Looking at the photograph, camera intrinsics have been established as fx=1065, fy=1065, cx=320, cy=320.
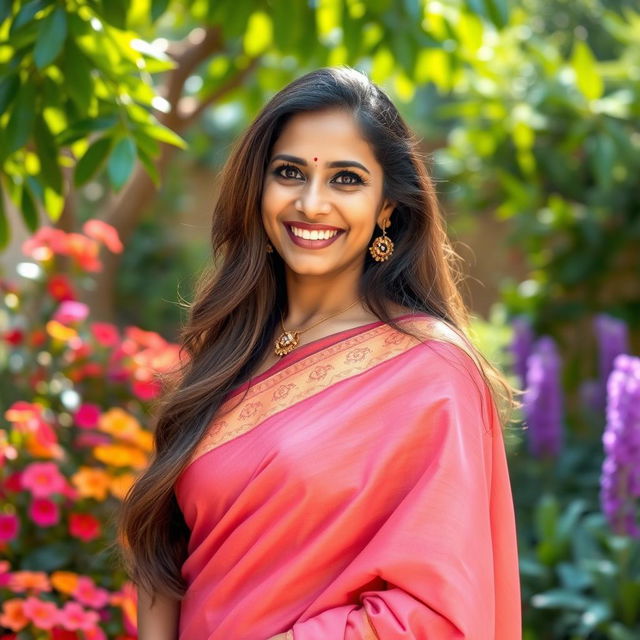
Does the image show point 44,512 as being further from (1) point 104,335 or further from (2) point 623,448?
(2) point 623,448

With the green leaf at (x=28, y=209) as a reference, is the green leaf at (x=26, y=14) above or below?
above

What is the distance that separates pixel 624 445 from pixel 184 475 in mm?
1701

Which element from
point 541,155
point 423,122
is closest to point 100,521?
point 541,155

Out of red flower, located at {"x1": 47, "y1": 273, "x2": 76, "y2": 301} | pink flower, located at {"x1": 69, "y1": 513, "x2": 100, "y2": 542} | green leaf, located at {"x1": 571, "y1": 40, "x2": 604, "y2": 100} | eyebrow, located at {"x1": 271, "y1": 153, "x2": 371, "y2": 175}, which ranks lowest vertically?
pink flower, located at {"x1": 69, "y1": 513, "x2": 100, "y2": 542}

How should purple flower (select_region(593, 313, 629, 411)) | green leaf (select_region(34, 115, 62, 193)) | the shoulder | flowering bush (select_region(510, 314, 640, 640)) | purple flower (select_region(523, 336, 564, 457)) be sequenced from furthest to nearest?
purple flower (select_region(593, 313, 629, 411)) → purple flower (select_region(523, 336, 564, 457)) → flowering bush (select_region(510, 314, 640, 640)) → green leaf (select_region(34, 115, 62, 193)) → the shoulder

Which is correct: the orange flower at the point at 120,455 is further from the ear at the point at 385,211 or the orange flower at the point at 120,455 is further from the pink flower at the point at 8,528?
the ear at the point at 385,211

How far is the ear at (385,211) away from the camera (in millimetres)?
2090

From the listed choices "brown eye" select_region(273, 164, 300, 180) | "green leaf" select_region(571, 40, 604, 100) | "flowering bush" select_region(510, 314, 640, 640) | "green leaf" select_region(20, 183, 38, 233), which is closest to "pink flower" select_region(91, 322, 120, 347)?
"green leaf" select_region(20, 183, 38, 233)

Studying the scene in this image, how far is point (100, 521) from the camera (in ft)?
10.4

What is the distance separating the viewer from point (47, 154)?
2.44 metres

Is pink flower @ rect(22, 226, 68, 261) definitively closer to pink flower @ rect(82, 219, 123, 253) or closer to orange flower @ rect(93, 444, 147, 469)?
pink flower @ rect(82, 219, 123, 253)

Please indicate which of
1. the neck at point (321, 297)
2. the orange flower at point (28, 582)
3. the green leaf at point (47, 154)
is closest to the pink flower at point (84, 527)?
the orange flower at point (28, 582)

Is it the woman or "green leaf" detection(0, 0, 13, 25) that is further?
"green leaf" detection(0, 0, 13, 25)

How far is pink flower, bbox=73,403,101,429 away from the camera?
3.20 m
